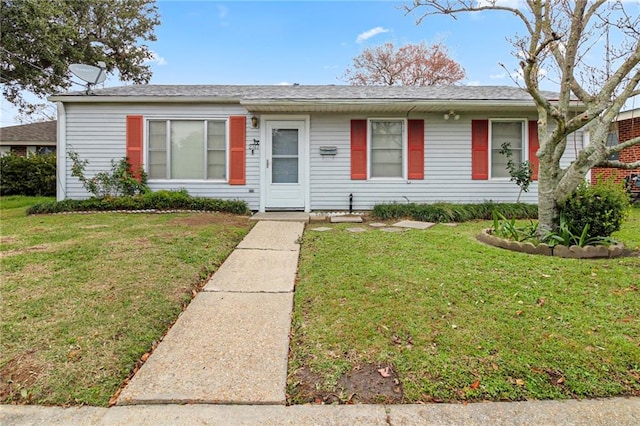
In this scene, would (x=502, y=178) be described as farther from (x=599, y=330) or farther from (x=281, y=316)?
(x=281, y=316)

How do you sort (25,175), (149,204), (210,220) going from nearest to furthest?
1. (210,220)
2. (149,204)
3. (25,175)

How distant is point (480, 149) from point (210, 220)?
6.25 m

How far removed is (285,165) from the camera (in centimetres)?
857

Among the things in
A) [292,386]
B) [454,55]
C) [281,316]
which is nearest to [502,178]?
[281,316]

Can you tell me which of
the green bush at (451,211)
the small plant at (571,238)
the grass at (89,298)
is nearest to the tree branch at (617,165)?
the small plant at (571,238)

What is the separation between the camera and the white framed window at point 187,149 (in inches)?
336

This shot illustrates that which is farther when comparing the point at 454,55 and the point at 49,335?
the point at 454,55

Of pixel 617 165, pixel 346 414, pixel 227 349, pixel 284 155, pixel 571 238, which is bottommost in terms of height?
pixel 346 414

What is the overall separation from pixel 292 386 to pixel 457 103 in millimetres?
7304

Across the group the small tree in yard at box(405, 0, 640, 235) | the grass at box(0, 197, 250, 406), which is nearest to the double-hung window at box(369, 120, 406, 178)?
the small tree in yard at box(405, 0, 640, 235)

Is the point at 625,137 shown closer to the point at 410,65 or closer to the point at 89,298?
the point at 410,65

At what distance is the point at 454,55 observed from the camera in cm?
2241

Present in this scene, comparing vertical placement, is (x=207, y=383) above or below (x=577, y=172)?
below

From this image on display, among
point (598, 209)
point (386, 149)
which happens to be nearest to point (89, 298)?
point (598, 209)
